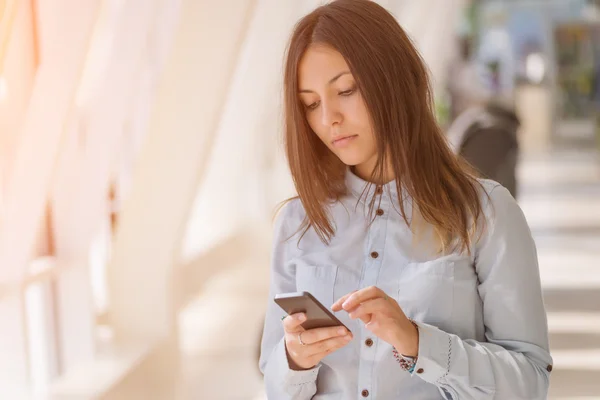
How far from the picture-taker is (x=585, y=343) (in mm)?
6148

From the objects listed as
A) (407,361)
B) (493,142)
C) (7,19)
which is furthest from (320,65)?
(493,142)

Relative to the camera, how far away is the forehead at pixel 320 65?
210 cm

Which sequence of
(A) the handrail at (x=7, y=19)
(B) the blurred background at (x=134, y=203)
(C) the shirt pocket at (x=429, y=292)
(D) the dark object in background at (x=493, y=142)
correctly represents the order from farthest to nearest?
(D) the dark object in background at (x=493, y=142) < (B) the blurred background at (x=134, y=203) < (A) the handrail at (x=7, y=19) < (C) the shirt pocket at (x=429, y=292)

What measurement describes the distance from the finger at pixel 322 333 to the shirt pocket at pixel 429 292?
21 cm

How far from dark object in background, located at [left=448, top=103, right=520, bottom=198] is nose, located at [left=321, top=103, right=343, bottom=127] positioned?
3.21 m

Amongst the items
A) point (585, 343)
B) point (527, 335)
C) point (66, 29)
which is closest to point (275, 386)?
point (527, 335)

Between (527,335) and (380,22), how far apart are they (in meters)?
0.74

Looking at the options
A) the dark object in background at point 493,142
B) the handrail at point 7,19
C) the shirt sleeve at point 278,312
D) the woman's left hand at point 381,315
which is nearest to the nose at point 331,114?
the shirt sleeve at point 278,312

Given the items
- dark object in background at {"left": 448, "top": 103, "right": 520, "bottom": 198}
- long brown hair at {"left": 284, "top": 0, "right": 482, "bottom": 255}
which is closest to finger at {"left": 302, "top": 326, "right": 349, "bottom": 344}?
long brown hair at {"left": 284, "top": 0, "right": 482, "bottom": 255}

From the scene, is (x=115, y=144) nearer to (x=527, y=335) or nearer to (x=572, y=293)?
(x=527, y=335)

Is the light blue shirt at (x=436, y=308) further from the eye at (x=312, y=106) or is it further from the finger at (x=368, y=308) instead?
the eye at (x=312, y=106)

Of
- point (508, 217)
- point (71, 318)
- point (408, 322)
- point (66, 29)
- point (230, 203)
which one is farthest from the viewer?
point (230, 203)

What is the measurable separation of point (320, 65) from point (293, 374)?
674mm

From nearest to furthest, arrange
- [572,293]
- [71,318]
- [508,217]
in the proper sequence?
[508,217] → [71,318] → [572,293]
